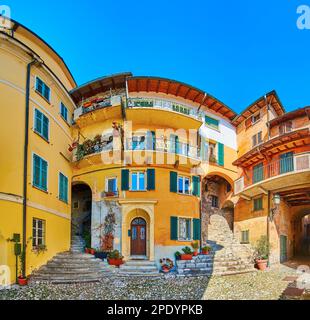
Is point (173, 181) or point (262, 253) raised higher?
point (173, 181)

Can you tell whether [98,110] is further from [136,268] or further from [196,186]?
[136,268]

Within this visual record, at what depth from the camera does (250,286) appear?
1320 centimetres

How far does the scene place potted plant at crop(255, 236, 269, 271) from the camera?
60.0 ft

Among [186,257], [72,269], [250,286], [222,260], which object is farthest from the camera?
[186,257]

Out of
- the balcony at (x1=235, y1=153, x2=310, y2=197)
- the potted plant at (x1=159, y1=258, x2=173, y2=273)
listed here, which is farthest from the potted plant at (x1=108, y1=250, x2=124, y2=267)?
the balcony at (x1=235, y1=153, x2=310, y2=197)

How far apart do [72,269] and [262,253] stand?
456 inches

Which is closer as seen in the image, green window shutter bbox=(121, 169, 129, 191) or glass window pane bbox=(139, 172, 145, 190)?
green window shutter bbox=(121, 169, 129, 191)

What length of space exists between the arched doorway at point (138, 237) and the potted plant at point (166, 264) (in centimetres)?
142

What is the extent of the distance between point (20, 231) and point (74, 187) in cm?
984

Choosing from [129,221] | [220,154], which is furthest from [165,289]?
[220,154]

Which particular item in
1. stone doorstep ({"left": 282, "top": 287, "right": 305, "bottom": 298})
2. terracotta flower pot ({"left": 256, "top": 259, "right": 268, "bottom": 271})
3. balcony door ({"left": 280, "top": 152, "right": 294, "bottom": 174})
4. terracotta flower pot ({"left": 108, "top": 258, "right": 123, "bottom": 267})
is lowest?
terracotta flower pot ({"left": 256, "top": 259, "right": 268, "bottom": 271})

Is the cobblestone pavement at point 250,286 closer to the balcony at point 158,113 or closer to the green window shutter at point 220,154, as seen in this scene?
the green window shutter at point 220,154

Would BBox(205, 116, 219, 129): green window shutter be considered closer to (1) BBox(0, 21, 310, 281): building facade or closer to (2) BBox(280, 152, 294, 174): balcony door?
(1) BBox(0, 21, 310, 281): building facade
